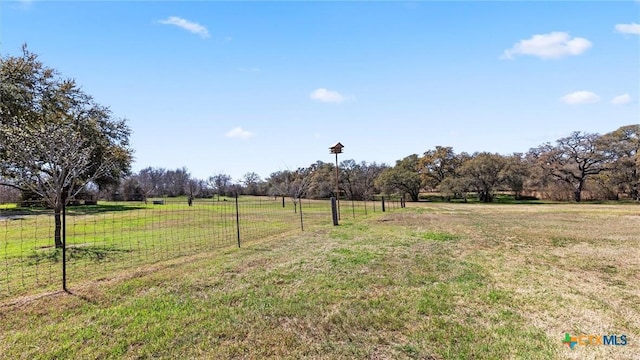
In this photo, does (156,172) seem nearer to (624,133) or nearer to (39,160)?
(39,160)

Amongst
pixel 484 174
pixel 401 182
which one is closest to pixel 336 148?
pixel 401 182

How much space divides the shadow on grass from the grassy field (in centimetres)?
205

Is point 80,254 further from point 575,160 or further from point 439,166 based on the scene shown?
point 575,160

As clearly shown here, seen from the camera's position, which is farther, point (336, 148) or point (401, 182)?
point (401, 182)

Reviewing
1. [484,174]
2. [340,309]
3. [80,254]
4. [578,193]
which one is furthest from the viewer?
[484,174]

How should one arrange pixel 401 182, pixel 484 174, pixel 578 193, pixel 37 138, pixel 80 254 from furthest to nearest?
pixel 401 182 < pixel 484 174 < pixel 578 193 < pixel 37 138 < pixel 80 254

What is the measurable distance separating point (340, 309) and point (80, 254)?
7.23 meters

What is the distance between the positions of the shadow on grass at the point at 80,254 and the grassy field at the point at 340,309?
6.73 ft

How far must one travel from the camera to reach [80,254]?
7.49 m

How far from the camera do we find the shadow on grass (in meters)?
7.03

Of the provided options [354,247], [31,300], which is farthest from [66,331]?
[354,247]

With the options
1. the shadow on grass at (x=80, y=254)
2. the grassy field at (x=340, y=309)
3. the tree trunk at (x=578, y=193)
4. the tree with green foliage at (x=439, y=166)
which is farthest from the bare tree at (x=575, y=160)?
the shadow on grass at (x=80, y=254)

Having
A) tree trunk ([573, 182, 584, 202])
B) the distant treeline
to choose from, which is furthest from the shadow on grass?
tree trunk ([573, 182, 584, 202])

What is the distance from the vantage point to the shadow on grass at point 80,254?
7030mm
